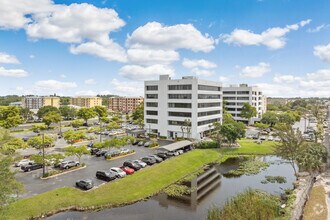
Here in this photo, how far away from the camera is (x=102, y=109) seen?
11956 cm

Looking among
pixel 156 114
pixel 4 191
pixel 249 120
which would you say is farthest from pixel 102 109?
pixel 4 191

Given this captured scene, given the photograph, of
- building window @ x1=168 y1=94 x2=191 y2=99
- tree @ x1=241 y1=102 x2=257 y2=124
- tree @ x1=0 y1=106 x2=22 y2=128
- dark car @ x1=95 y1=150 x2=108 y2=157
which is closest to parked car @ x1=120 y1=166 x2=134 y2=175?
dark car @ x1=95 y1=150 x2=108 y2=157

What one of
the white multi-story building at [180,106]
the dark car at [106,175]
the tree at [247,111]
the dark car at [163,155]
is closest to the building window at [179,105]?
the white multi-story building at [180,106]

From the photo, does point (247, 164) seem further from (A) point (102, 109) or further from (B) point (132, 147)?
(A) point (102, 109)

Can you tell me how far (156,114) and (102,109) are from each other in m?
48.9

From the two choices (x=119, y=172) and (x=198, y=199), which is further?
(x=119, y=172)

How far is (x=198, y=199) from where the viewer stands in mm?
33625

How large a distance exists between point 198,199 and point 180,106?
41709 mm

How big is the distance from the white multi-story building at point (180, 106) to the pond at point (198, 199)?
2475 cm

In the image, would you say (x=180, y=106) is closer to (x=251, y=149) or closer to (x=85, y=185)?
(x=251, y=149)

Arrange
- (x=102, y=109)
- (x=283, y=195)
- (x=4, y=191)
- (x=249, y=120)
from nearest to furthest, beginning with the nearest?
(x=4, y=191) < (x=283, y=195) < (x=249, y=120) < (x=102, y=109)

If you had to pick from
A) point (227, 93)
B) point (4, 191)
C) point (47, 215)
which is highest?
point (227, 93)

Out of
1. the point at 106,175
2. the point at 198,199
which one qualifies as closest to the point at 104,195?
the point at 106,175

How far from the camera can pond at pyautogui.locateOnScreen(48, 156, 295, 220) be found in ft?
92.3
